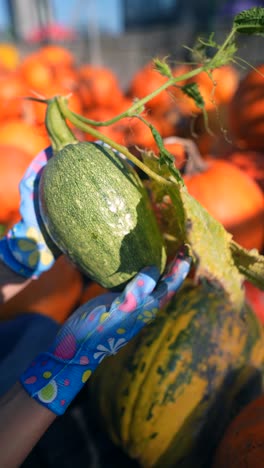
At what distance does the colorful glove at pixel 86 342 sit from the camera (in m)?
0.82

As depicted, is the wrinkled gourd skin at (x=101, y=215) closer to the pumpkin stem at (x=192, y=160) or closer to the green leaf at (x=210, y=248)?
the green leaf at (x=210, y=248)

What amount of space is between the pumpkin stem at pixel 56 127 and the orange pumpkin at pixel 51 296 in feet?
1.90

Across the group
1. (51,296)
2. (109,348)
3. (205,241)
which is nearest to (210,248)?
(205,241)

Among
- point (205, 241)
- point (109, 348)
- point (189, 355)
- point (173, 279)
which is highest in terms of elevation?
point (205, 241)

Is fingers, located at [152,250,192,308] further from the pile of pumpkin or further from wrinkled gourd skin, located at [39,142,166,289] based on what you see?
the pile of pumpkin

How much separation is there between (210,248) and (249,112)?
1433 mm

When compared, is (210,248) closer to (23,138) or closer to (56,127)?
(56,127)

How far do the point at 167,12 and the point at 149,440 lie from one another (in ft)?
31.7

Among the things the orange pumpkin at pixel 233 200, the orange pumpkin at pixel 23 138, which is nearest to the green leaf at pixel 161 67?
the orange pumpkin at pixel 233 200

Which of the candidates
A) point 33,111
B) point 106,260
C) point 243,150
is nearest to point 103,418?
point 106,260

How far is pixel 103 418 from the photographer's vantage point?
1.19 meters

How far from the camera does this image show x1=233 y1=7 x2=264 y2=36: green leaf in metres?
0.70

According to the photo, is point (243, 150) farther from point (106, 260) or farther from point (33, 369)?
point (33, 369)

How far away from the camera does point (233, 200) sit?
4.95ft
